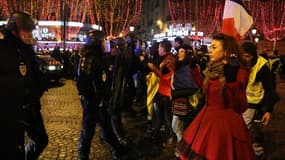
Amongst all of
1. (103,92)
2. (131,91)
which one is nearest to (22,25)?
(103,92)

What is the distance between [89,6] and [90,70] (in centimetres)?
2521

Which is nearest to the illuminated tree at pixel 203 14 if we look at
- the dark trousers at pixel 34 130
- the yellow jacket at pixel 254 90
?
the yellow jacket at pixel 254 90

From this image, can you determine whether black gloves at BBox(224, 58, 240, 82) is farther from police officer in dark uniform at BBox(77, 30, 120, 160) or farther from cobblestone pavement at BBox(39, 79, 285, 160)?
cobblestone pavement at BBox(39, 79, 285, 160)

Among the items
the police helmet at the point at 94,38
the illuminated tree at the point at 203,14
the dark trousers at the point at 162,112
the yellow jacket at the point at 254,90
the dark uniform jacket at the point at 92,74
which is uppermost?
the illuminated tree at the point at 203,14

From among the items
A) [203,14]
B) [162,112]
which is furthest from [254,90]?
[203,14]

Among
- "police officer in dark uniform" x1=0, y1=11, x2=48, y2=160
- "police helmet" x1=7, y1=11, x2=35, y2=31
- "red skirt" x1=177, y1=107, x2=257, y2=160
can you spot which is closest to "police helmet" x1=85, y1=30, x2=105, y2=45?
"police officer in dark uniform" x1=0, y1=11, x2=48, y2=160

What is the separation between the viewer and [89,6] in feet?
99.1

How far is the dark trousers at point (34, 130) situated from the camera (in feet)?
16.3

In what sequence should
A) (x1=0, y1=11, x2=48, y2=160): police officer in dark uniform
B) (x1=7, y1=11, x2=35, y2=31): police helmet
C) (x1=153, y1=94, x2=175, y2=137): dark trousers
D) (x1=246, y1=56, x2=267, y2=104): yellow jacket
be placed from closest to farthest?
(x1=0, y1=11, x2=48, y2=160): police officer in dark uniform, (x1=7, y1=11, x2=35, y2=31): police helmet, (x1=246, y1=56, x2=267, y2=104): yellow jacket, (x1=153, y1=94, x2=175, y2=137): dark trousers

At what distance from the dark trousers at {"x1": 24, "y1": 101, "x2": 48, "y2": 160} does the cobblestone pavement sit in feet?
4.73

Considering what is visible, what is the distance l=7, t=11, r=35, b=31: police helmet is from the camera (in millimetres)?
4242

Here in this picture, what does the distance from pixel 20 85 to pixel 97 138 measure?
4819 mm

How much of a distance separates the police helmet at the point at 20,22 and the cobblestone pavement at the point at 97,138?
9.71 ft

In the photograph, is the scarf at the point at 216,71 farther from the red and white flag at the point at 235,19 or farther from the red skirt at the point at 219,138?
the red and white flag at the point at 235,19
